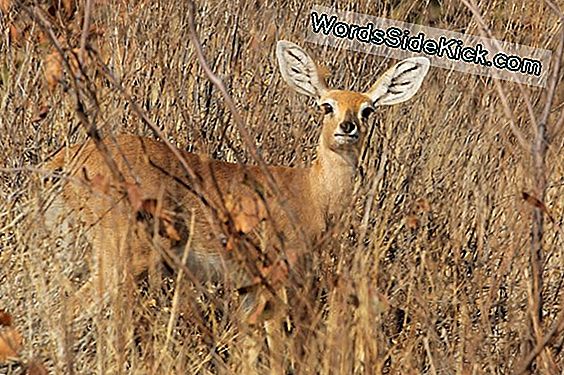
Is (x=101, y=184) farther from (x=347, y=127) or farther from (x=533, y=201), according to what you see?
(x=347, y=127)

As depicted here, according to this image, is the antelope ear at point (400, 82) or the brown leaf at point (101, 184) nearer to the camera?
the brown leaf at point (101, 184)

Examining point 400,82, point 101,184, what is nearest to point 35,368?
point 101,184

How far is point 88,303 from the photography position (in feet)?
12.8

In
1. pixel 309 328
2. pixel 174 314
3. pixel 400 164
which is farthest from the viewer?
pixel 400 164

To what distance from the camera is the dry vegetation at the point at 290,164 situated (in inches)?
136

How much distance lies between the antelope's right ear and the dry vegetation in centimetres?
34

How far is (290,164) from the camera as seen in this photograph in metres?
5.09

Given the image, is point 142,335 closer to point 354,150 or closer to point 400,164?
point 354,150

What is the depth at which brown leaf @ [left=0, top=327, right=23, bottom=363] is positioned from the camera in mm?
3092

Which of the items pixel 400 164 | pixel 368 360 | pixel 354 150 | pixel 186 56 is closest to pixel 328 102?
pixel 354 150

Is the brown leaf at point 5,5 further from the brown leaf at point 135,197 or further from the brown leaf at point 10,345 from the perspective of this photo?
the brown leaf at point 135,197

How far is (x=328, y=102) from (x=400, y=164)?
57 centimetres

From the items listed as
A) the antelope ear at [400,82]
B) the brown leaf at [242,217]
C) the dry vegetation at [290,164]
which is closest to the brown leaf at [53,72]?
the dry vegetation at [290,164]

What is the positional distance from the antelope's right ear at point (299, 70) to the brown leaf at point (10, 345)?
1623 millimetres
